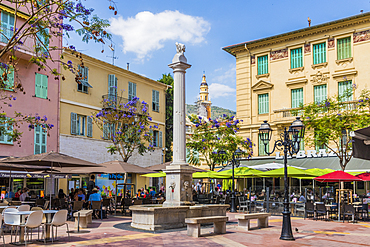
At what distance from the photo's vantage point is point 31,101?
77.0 feet

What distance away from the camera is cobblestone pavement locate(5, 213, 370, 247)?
9820 millimetres

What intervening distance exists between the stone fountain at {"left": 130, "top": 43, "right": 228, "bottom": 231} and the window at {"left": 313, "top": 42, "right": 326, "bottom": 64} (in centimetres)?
1662

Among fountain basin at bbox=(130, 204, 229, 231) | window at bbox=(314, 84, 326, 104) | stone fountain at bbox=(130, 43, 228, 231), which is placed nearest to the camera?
fountain basin at bbox=(130, 204, 229, 231)

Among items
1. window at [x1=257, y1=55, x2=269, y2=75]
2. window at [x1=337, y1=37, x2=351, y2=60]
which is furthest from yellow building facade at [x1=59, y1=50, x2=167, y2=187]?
window at [x1=337, y1=37, x2=351, y2=60]

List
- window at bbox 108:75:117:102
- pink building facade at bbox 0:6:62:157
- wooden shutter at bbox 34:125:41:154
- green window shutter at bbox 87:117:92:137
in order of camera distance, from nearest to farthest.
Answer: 1. pink building facade at bbox 0:6:62:157
2. wooden shutter at bbox 34:125:41:154
3. green window shutter at bbox 87:117:92:137
4. window at bbox 108:75:117:102

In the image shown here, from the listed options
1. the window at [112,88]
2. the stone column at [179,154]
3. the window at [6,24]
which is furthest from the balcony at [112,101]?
the stone column at [179,154]

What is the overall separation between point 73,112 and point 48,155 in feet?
44.4

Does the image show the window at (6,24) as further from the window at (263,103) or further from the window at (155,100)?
the window at (263,103)

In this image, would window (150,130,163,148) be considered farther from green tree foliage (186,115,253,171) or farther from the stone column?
the stone column

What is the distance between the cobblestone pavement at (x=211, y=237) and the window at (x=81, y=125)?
546 inches

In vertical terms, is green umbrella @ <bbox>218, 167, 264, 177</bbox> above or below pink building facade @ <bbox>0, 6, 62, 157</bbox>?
below

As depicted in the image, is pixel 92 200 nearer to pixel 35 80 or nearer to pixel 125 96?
pixel 35 80

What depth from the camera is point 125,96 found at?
30.8 metres

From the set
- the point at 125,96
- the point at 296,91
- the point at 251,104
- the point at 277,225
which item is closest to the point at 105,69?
the point at 125,96
